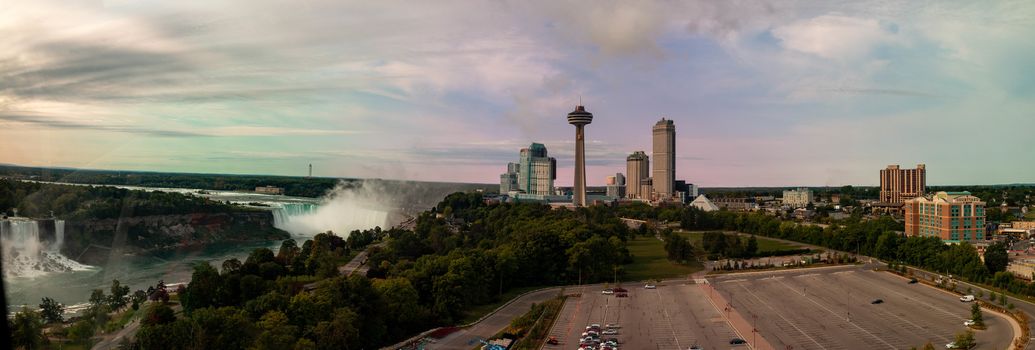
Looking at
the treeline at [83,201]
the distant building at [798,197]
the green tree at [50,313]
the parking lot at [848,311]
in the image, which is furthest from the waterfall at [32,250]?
the distant building at [798,197]

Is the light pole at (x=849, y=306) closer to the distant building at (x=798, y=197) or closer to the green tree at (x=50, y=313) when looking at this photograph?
the green tree at (x=50, y=313)

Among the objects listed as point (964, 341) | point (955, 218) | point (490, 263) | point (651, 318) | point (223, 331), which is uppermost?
point (955, 218)

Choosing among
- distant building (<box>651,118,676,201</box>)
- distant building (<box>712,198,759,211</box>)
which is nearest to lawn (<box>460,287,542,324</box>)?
distant building (<box>712,198,759,211</box>)

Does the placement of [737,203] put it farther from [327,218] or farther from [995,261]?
[995,261]

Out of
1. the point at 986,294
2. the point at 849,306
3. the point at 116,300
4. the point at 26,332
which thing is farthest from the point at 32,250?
the point at 986,294

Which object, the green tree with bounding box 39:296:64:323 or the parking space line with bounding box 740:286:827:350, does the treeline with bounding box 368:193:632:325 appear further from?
the green tree with bounding box 39:296:64:323
